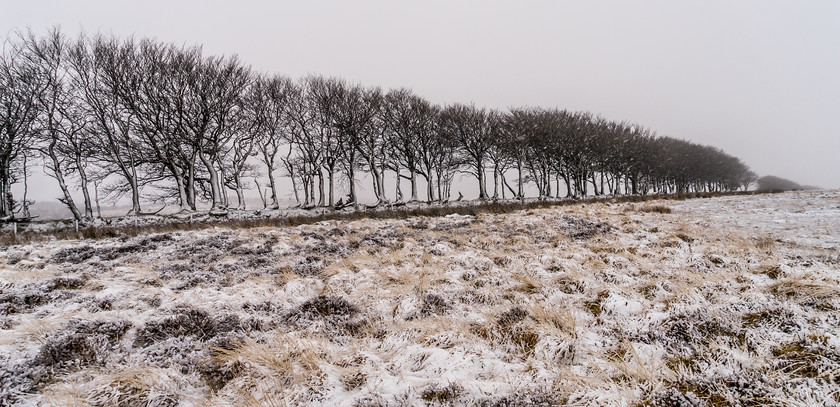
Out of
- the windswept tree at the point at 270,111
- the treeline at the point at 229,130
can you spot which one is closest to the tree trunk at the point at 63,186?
the treeline at the point at 229,130

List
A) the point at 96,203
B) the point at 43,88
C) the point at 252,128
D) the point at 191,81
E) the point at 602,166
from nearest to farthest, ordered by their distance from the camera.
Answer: the point at 43,88, the point at 191,81, the point at 96,203, the point at 252,128, the point at 602,166

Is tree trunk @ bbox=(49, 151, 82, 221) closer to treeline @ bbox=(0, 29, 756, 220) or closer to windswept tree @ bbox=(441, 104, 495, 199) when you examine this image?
treeline @ bbox=(0, 29, 756, 220)

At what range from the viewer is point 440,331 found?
123 inches

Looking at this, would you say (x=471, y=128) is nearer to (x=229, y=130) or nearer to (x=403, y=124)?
(x=403, y=124)

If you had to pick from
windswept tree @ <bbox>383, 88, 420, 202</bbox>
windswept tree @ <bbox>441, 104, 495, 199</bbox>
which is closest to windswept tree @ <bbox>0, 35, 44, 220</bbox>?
windswept tree @ <bbox>383, 88, 420, 202</bbox>

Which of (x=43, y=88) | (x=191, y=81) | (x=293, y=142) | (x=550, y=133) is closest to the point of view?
(x=43, y=88)

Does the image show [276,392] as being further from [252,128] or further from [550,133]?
[550,133]

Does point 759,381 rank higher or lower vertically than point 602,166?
lower

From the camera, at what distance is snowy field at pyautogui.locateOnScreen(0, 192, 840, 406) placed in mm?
2240

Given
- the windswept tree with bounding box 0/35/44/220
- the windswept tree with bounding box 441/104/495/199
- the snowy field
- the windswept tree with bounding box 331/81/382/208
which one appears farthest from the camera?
the windswept tree with bounding box 441/104/495/199

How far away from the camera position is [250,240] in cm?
927

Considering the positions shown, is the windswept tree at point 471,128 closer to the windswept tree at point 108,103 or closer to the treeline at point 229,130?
the treeline at point 229,130

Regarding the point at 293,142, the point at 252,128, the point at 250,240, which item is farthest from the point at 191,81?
the point at 250,240

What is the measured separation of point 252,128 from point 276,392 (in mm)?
28663
